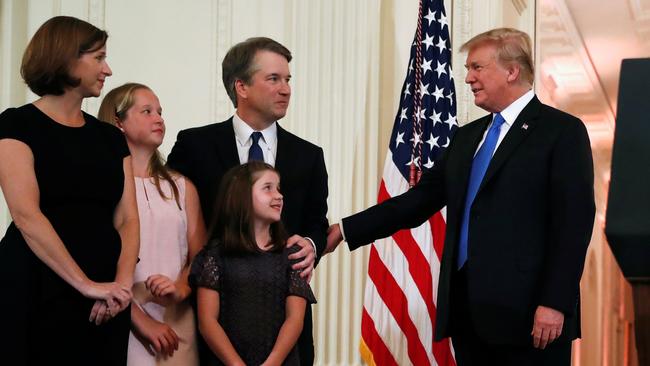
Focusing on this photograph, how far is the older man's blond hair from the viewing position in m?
3.94

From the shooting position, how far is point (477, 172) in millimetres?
3900

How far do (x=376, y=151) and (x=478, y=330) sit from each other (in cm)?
257

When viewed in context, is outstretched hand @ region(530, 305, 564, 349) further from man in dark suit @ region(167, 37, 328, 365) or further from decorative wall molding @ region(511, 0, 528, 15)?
decorative wall molding @ region(511, 0, 528, 15)

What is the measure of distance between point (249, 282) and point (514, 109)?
1.13 metres

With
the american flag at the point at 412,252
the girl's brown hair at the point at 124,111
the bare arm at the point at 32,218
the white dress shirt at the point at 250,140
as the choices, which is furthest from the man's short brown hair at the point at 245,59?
the american flag at the point at 412,252

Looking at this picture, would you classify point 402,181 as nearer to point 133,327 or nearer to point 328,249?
point 328,249

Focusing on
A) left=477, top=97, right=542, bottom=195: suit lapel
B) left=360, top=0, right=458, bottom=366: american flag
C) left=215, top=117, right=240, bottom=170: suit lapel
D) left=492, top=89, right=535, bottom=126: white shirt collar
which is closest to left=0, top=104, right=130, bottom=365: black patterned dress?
left=215, top=117, right=240, bottom=170: suit lapel

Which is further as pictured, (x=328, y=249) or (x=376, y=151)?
(x=376, y=151)

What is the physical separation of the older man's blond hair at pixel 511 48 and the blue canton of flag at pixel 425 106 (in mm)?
1572

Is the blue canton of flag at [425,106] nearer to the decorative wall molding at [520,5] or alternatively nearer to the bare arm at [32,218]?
the decorative wall molding at [520,5]

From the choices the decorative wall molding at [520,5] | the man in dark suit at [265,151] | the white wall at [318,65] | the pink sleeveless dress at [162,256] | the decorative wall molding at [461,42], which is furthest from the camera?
the decorative wall molding at [520,5]

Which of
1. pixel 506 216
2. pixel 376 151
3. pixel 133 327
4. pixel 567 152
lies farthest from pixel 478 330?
pixel 376 151

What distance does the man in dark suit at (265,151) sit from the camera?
4.00 meters

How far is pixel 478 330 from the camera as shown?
3.69m
